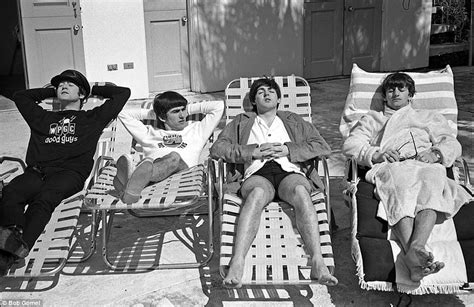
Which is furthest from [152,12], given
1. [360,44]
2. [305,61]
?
[360,44]

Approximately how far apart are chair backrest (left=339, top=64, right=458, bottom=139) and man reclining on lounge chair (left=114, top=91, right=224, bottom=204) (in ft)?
Result: 2.91

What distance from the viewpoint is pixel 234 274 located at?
10.4 feet

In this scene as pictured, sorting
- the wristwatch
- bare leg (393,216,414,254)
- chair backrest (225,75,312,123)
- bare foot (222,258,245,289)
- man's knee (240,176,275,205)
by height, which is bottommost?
bare foot (222,258,245,289)

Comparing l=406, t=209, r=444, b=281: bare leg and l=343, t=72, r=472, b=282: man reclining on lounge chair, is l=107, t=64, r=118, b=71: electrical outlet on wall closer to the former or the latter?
l=343, t=72, r=472, b=282: man reclining on lounge chair

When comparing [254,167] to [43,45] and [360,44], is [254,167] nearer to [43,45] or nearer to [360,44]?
[43,45]

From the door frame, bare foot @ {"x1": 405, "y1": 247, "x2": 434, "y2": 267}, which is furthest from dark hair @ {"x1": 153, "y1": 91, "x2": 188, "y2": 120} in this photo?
the door frame

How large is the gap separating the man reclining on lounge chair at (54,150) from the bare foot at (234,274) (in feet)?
3.56

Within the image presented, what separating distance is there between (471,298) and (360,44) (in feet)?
23.0

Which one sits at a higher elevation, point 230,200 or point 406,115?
point 406,115

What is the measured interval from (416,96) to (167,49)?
4.78 metres

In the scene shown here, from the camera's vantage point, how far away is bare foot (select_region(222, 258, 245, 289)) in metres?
3.13

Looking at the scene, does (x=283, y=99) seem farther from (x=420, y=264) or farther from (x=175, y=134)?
(x=420, y=264)

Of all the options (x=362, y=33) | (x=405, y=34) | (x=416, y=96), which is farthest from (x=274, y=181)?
(x=405, y=34)

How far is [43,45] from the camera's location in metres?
7.46
